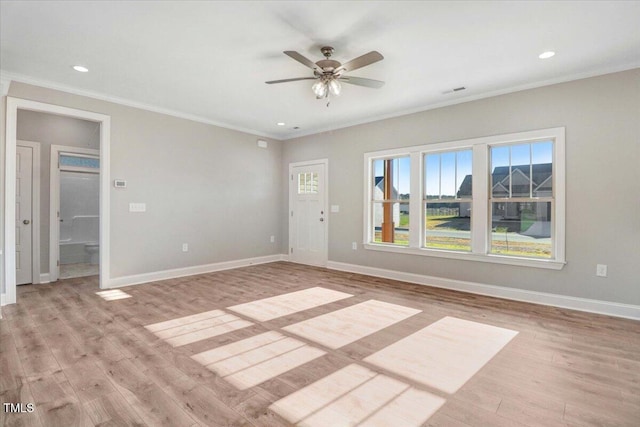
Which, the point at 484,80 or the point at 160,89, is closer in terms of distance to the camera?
the point at 484,80

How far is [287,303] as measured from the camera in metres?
3.80

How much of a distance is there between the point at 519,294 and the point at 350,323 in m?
2.38

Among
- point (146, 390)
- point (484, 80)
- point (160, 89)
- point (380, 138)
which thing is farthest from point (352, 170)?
point (146, 390)

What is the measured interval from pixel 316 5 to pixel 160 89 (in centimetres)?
274

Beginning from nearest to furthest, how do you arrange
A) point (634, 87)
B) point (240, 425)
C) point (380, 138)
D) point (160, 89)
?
point (240, 425), point (634, 87), point (160, 89), point (380, 138)

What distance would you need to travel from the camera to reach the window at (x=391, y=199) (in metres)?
5.14

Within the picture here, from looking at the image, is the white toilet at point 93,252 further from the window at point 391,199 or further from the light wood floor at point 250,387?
the window at point 391,199

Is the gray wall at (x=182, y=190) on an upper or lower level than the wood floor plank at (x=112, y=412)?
upper

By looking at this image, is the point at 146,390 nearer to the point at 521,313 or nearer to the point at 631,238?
the point at 521,313

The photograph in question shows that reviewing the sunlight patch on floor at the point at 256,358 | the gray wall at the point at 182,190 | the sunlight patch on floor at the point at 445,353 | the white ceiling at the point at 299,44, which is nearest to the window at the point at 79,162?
the gray wall at the point at 182,190

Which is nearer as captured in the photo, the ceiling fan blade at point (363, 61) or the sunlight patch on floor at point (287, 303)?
the ceiling fan blade at point (363, 61)

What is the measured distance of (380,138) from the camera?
17.4 ft

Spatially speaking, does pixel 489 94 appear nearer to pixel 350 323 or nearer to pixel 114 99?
pixel 350 323

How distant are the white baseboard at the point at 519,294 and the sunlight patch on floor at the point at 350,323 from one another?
127 cm
